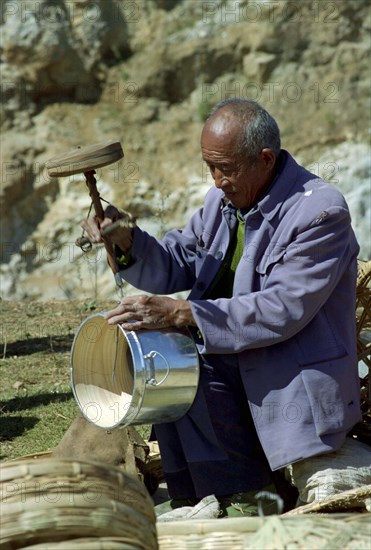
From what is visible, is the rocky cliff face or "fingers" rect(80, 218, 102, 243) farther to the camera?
the rocky cliff face

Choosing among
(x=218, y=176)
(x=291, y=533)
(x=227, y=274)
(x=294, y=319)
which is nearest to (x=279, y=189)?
(x=218, y=176)

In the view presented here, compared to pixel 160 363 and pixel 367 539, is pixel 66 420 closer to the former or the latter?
pixel 160 363

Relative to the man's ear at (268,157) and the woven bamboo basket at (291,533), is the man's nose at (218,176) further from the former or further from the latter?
the woven bamboo basket at (291,533)

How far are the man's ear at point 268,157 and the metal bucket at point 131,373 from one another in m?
0.74

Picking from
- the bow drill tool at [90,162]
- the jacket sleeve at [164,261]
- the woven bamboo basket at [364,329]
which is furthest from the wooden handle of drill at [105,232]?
the woven bamboo basket at [364,329]

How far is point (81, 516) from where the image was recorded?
272 cm

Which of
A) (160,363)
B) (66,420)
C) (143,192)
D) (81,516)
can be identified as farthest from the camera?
Result: (143,192)

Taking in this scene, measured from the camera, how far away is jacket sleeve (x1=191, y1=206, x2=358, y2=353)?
3867 millimetres

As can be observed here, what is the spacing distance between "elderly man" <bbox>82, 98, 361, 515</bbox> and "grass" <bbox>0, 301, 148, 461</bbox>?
1242 mm

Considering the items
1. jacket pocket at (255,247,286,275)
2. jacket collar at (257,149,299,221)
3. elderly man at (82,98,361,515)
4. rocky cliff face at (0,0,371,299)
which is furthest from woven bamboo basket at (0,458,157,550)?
rocky cliff face at (0,0,371,299)

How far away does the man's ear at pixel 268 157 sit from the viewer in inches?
159

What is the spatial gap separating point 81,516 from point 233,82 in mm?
10005

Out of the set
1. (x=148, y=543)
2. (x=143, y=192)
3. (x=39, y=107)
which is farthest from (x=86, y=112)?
(x=148, y=543)

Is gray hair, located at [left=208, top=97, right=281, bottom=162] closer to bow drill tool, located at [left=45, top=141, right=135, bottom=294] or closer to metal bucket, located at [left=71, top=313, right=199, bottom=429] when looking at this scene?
bow drill tool, located at [left=45, top=141, right=135, bottom=294]
